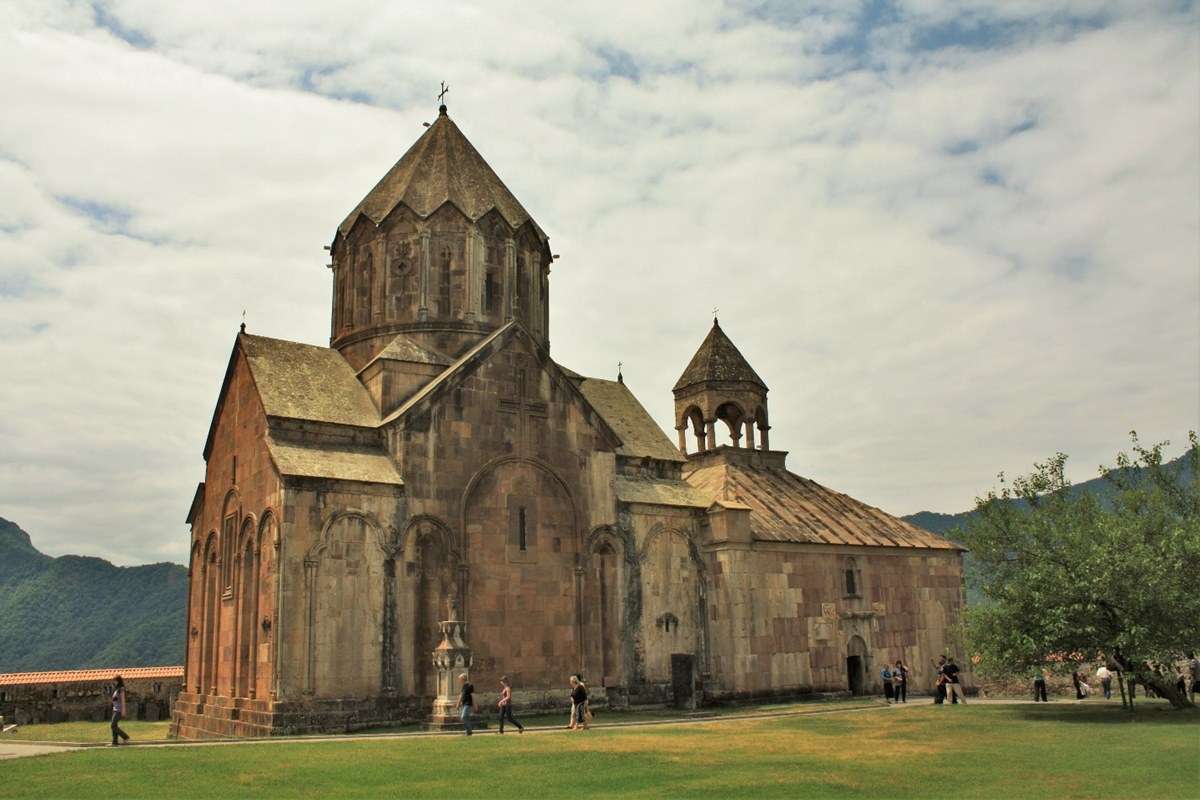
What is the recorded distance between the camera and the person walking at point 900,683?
92.2ft

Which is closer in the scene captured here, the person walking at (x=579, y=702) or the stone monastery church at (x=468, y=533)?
the person walking at (x=579, y=702)

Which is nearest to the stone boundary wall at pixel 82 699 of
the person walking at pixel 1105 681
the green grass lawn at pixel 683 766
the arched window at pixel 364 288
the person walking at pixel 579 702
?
the arched window at pixel 364 288

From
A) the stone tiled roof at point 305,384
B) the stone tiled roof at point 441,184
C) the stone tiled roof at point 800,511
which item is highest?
the stone tiled roof at point 441,184

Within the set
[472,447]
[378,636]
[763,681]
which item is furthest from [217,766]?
[763,681]

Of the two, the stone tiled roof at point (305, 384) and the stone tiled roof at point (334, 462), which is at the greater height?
the stone tiled roof at point (305, 384)

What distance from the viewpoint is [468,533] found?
24.0 metres

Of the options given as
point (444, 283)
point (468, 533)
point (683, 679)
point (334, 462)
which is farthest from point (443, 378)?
point (683, 679)

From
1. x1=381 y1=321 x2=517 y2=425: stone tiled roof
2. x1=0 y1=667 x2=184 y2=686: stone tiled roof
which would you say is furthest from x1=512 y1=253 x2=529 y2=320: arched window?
x1=0 y1=667 x2=184 y2=686: stone tiled roof

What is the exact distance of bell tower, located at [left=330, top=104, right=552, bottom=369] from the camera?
28297 millimetres

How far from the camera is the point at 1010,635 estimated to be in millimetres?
21078

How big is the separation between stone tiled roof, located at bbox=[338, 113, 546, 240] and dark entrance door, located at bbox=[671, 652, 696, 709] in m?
13.5

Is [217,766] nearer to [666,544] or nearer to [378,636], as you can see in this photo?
[378,636]

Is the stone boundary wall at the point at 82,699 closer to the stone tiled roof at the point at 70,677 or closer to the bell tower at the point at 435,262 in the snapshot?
the stone tiled roof at the point at 70,677

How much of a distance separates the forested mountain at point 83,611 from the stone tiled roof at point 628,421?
63343mm
